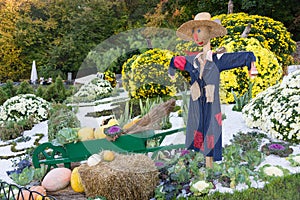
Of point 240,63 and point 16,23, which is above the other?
point 16,23

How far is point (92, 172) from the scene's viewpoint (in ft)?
10.6

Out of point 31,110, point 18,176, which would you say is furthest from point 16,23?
point 18,176

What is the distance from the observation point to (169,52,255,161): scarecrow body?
3242mm

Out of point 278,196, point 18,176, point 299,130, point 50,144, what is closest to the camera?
point 278,196

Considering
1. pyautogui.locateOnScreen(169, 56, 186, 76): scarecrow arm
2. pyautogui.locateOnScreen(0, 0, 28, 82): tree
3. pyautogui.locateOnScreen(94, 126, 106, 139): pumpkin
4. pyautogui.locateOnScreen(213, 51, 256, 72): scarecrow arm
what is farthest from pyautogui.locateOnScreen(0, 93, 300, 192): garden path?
pyautogui.locateOnScreen(0, 0, 28, 82): tree

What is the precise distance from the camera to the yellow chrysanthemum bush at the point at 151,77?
14.2 ft

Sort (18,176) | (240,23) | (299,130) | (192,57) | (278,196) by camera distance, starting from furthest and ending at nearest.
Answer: (240,23), (299,130), (18,176), (192,57), (278,196)

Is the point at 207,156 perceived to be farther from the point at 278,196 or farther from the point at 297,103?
the point at 297,103

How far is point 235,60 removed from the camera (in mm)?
3219

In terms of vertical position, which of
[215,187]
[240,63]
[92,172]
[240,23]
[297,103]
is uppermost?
[240,23]

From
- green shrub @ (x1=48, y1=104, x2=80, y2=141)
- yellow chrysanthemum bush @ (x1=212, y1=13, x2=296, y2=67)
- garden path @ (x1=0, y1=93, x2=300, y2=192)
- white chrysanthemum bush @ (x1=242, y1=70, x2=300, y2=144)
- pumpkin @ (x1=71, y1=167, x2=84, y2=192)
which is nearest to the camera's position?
pumpkin @ (x1=71, y1=167, x2=84, y2=192)

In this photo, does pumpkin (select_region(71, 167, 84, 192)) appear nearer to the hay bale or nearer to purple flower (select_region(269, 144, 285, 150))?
the hay bale

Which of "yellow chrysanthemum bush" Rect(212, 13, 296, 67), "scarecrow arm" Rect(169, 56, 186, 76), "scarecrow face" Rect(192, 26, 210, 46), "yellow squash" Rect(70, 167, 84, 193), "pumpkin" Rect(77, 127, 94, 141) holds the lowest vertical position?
"yellow squash" Rect(70, 167, 84, 193)

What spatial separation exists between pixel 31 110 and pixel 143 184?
176 inches
